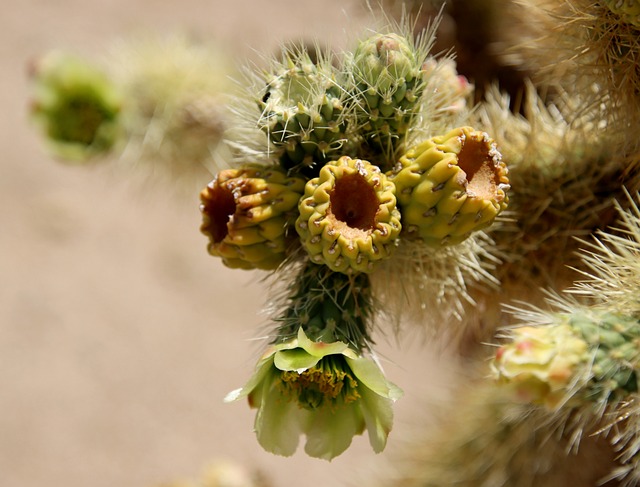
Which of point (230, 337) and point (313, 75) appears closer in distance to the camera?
point (313, 75)

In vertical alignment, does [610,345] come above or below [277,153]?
below

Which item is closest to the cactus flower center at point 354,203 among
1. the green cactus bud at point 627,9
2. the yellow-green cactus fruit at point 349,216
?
the yellow-green cactus fruit at point 349,216

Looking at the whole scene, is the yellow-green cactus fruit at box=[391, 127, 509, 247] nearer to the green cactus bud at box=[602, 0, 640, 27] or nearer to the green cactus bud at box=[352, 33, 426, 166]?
the green cactus bud at box=[352, 33, 426, 166]

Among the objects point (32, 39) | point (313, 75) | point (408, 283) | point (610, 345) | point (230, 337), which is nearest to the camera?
point (610, 345)

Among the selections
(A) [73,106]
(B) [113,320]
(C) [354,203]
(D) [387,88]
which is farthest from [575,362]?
(B) [113,320]

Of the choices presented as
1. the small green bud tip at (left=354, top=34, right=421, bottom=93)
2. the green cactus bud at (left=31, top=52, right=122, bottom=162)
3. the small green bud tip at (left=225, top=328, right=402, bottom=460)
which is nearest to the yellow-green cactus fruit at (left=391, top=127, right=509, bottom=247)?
the small green bud tip at (left=354, top=34, right=421, bottom=93)

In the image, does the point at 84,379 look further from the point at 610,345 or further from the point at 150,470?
the point at 610,345

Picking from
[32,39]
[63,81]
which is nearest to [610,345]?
[63,81]
